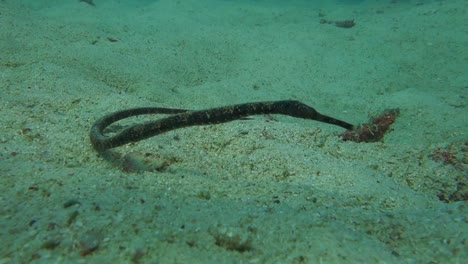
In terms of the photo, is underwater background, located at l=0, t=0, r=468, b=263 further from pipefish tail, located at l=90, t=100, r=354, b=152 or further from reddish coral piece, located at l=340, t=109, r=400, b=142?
pipefish tail, located at l=90, t=100, r=354, b=152

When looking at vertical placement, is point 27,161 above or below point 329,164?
above

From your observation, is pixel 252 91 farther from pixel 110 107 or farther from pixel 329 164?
pixel 329 164

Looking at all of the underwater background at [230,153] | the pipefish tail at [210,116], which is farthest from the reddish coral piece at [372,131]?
the pipefish tail at [210,116]

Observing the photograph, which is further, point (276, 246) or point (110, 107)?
point (110, 107)

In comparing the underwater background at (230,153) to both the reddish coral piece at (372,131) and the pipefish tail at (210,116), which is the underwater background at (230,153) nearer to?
the reddish coral piece at (372,131)

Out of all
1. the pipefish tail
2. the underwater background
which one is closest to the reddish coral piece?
the underwater background

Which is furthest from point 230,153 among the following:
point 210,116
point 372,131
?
point 372,131

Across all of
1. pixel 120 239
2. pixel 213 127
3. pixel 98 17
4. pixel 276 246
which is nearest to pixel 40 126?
pixel 213 127
